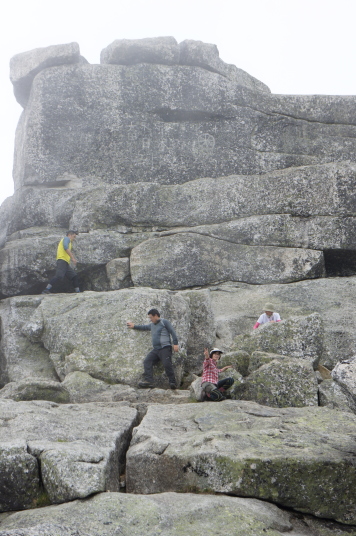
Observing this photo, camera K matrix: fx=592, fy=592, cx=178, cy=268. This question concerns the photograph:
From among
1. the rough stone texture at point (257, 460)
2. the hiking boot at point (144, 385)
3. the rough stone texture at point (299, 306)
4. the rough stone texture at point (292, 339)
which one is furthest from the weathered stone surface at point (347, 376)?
the rough stone texture at point (299, 306)

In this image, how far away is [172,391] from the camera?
16203 millimetres

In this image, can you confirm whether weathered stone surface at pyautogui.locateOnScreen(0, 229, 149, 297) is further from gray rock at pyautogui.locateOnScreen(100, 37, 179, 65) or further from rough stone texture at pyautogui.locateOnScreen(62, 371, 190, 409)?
gray rock at pyautogui.locateOnScreen(100, 37, 179, 65)

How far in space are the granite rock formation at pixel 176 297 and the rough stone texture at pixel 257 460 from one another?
0.11ft

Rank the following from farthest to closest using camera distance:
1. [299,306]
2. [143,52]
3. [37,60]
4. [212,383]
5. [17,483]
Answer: [143,52] → [37,60] → [299,306] → [212,383] → [17,483]

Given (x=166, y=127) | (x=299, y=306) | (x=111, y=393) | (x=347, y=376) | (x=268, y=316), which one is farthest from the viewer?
(x=166, y=127)

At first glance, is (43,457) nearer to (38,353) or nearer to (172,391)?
(172,391)

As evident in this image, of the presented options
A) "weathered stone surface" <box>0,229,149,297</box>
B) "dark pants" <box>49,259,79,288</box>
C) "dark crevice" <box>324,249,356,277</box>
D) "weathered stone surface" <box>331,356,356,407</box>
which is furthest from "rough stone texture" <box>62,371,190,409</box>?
"dark crevice" <box>324,249,356,277</box>

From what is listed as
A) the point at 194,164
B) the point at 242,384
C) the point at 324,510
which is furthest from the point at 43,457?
the point at 194,164

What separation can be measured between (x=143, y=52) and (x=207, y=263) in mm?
13320

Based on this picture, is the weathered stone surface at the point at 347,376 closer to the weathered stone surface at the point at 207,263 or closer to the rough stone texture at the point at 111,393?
the rough stone texture at the point at 111,393

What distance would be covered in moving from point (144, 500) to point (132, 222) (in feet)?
59.3

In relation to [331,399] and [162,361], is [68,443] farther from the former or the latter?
[331,399]

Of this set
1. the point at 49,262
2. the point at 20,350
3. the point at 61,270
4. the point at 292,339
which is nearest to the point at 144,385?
the point at 292,339

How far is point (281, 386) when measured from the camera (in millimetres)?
14297
